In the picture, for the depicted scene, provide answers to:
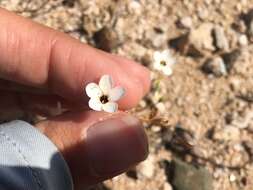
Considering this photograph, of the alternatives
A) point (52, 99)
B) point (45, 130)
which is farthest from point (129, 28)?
point (45, 130)

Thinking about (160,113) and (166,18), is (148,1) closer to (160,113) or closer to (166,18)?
(166,18)

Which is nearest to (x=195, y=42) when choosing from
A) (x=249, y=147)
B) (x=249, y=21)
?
(x=249, y=21)

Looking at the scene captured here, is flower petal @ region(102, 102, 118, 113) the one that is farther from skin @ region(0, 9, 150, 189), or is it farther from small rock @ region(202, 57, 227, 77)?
small rock @ region(202, 57, 227, 77)

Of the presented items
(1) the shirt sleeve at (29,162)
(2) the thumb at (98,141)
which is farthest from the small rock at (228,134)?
(1) the shirt sleeve at (29,162)

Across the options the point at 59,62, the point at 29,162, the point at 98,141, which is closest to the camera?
the point at 29,162

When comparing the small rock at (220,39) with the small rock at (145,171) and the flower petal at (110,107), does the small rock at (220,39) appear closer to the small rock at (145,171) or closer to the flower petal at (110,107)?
the small rock at (145,171)

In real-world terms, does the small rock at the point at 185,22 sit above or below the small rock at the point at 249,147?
above

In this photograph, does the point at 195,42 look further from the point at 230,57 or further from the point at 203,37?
the point at 230,57
